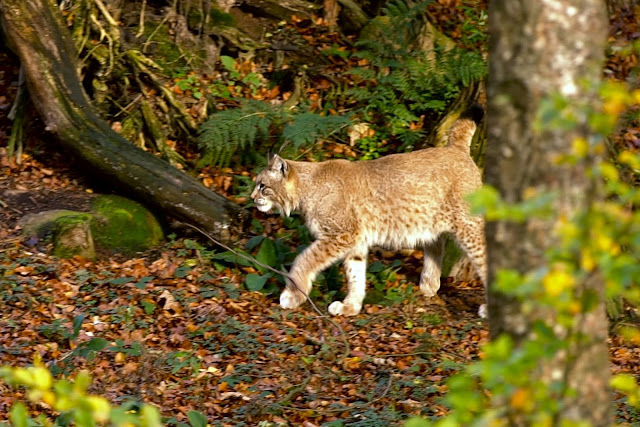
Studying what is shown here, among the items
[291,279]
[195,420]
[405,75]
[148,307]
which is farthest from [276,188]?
[195,420]

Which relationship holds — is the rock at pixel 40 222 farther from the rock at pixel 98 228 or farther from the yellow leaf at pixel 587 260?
the yellow leaf at pixel 587 260

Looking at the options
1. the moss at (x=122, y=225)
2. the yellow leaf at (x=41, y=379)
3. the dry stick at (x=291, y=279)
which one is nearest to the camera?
the yellow leaf at (x=41, y=379)

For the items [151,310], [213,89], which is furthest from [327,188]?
[213,89]

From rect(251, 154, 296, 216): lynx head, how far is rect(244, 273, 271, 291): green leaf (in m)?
0.70

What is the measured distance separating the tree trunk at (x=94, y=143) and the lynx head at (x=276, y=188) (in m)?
0.27

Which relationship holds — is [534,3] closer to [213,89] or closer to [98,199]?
[98,199]

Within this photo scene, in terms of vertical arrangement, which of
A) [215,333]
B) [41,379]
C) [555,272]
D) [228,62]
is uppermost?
[555,272]

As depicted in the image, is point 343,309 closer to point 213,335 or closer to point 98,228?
point 213,335

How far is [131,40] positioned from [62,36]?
1.64m

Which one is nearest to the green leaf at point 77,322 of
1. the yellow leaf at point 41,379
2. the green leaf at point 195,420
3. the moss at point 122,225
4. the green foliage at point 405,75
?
the green leaf at point 195,420

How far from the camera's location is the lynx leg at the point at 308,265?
8.45m

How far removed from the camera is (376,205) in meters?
8.84

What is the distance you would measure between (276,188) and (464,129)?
76.9 inches

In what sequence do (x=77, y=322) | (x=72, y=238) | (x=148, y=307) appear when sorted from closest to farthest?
(x=77, y=322) → (x=148, y=307) → (x=72, y=238)
